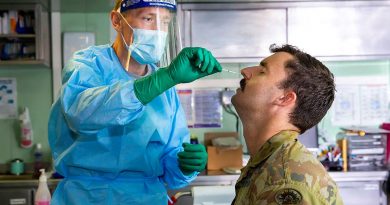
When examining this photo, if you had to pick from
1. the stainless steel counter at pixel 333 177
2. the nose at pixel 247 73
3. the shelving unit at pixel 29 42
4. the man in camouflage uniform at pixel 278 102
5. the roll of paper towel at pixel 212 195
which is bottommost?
the stainless steel counter at pixel 333 177

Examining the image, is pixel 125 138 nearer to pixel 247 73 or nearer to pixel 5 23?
pixel 247 73

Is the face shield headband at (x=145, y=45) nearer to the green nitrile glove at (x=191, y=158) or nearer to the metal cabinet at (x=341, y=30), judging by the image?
the green nitrile glove at (x=191, y=158)

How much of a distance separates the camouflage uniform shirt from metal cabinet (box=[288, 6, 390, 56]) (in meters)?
2.57

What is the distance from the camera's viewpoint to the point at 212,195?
198 centimetres

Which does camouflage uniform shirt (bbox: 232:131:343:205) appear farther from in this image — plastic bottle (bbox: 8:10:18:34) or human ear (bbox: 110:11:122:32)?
plastic bottle (bbox: 8:10:18:34)

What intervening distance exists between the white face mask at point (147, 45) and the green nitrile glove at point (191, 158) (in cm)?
38

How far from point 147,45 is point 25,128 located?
105 inches

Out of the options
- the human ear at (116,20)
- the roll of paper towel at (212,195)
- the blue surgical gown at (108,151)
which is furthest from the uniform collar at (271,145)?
the human ear at (116,20)

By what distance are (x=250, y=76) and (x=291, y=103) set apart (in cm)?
19

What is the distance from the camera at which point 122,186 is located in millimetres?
1646

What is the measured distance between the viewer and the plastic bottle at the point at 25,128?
391 cm

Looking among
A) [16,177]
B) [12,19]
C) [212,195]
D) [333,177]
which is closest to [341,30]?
[333,177]

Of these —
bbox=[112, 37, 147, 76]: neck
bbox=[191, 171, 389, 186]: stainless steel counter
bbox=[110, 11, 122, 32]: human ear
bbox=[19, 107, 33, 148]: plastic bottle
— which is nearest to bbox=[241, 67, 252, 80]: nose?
bbox=[112, 37, 147, 76]: neck

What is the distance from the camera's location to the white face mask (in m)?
1.66
